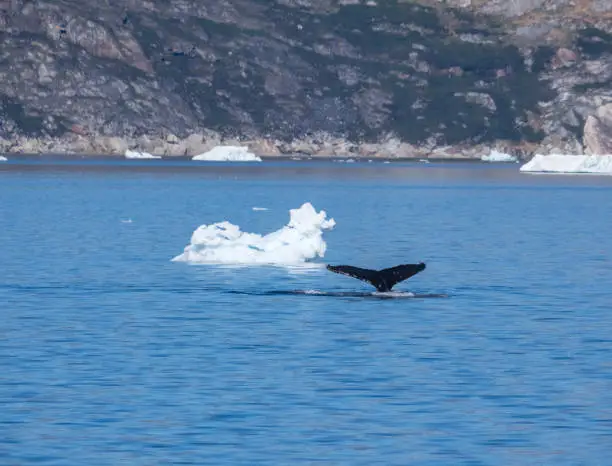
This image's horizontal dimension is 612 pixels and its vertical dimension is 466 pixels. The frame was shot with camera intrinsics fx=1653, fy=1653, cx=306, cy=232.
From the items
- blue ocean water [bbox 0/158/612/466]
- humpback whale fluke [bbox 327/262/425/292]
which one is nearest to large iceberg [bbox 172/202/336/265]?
Result: blue ocean water [bbox 0/158/612/466]

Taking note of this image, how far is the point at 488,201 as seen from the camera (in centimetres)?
16288

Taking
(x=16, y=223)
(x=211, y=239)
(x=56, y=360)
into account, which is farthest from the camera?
(x=16, y=223)

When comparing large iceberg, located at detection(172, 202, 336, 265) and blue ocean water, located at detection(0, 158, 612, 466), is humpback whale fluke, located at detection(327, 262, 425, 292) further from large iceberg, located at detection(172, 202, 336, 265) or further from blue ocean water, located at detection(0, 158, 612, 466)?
large iceberg, located at detection(172, 202, 336, 265)

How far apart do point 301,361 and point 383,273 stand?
10.4 meters

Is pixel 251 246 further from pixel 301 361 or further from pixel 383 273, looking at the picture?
pixel 301 361

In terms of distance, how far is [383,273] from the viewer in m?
50.3

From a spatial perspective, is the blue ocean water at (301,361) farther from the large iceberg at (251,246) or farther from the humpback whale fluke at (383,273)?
the large iceberg at (251,246)

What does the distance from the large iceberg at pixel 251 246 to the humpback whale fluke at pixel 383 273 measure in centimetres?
1777

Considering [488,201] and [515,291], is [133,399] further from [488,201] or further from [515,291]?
[488,201]

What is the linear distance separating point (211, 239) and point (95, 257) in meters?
8.66

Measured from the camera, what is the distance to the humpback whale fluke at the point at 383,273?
4703 centimetres

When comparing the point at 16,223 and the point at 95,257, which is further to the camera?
the point at 16,223

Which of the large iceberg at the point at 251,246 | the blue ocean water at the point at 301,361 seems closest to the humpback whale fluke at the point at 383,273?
the blue ocean water at the point at 301,361

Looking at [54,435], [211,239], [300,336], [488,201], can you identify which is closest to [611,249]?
[211,239]
